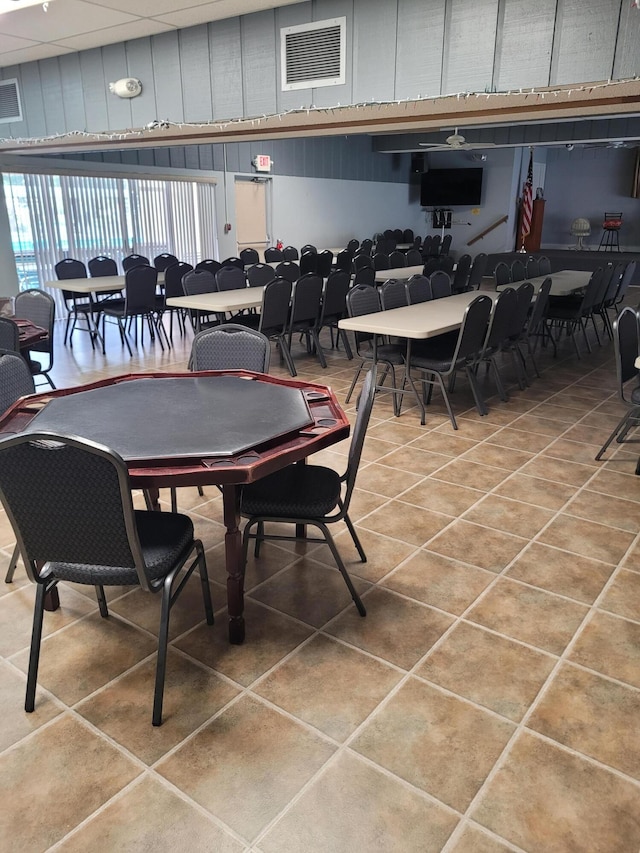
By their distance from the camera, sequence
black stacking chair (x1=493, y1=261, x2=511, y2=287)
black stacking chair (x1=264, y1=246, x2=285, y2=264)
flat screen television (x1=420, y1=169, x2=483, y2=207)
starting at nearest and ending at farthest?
black stacking chair (x1=493, y1=261, x2=511, y2=287) → black stacking chair (x1=264, y1=246, x2=285, y2=264) → flat screen television (x1=420, y1=169, x2=483, y2=207)

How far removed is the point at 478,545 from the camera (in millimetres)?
2916

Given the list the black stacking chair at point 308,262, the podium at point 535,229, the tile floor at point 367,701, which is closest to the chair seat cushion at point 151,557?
the tile floor at point 367,701

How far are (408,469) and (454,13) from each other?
7.74 ft

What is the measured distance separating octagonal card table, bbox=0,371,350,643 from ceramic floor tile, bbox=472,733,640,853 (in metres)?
0.98

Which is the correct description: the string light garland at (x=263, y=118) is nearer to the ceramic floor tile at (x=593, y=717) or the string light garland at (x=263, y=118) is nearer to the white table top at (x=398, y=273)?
the ceramic floor tile at (x=593, y=717)

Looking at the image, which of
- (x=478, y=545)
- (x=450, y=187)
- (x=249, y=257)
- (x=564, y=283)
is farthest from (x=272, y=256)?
(x=478, y=545)

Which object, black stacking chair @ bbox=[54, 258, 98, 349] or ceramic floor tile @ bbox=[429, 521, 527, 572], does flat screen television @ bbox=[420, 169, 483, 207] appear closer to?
black stacking chair @ bbox=[54, 258, 98, 349]

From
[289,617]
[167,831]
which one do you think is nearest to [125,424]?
[289,617]

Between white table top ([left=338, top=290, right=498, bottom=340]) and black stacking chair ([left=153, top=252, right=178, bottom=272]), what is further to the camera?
black stacking chair ([left=153, top=252, right=178, bottom=272])

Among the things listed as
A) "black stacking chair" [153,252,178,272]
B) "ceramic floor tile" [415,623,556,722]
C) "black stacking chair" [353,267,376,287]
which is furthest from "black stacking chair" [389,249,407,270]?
"ceramic floor tile" [415,623,556,722]

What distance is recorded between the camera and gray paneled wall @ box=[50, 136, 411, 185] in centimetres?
959

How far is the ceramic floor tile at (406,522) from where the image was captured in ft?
9.83

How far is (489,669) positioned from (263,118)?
332 centimetres

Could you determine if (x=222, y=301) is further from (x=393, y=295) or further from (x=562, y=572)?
(x=562, y=572)
